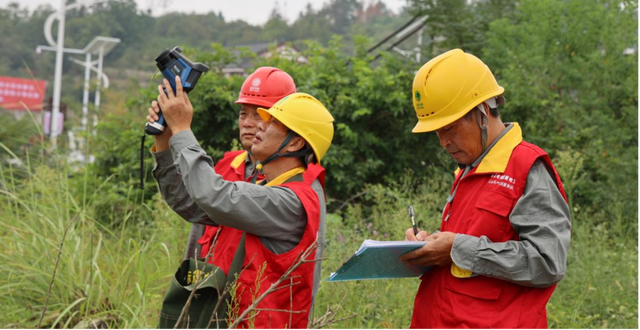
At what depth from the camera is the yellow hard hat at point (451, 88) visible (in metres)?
2.71

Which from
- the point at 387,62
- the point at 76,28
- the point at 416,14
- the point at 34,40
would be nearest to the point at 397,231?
the point at 387,62

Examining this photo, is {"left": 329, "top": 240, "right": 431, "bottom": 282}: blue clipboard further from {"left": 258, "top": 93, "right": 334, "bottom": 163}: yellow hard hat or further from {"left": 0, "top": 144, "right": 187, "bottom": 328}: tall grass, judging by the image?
{"left": 0, "top": 144, "right": 187, "bottom": 328}: tall grass

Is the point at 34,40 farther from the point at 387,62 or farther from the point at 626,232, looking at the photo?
the point at 626,232

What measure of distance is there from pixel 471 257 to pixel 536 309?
305mm

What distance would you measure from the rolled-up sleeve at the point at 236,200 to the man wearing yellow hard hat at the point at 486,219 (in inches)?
21.9

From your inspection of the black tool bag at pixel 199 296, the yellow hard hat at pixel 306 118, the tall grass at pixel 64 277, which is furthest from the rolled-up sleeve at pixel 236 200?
the tall grass at pixel 64 277

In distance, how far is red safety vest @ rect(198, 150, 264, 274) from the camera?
3.21m

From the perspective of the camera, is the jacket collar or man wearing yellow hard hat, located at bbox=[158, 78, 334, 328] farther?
man wearing yellow hard hat, located at bbox=[158, 78, 334, 328]

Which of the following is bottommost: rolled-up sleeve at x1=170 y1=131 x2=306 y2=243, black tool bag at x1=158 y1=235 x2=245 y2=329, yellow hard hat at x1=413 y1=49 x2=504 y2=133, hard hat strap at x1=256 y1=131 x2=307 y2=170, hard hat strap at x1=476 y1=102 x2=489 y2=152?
black tool bag at x1=158 y1=235 x2=245 y2=329

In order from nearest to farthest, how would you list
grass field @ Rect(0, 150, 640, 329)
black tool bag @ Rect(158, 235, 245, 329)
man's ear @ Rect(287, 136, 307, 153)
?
black tool bag @ Rect(158, 235, 245, 329) → man's ear @ Rect(287, 136, 307, 153) → grass field @ Rect(0, 150, 640, 329)

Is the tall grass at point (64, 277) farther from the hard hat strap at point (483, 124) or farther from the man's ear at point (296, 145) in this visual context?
the hard hat strap at point (483, 124)

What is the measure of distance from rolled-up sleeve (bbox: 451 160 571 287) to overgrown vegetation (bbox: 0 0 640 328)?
1.90 m

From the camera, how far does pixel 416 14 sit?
33.6ft

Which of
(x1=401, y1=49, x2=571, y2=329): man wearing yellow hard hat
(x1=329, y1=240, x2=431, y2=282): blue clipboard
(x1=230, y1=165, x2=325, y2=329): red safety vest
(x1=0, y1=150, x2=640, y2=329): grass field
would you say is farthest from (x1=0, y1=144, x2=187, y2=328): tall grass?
(x1=401, y1=49, x2=571, y2=329): man wearing yellow hard hat
